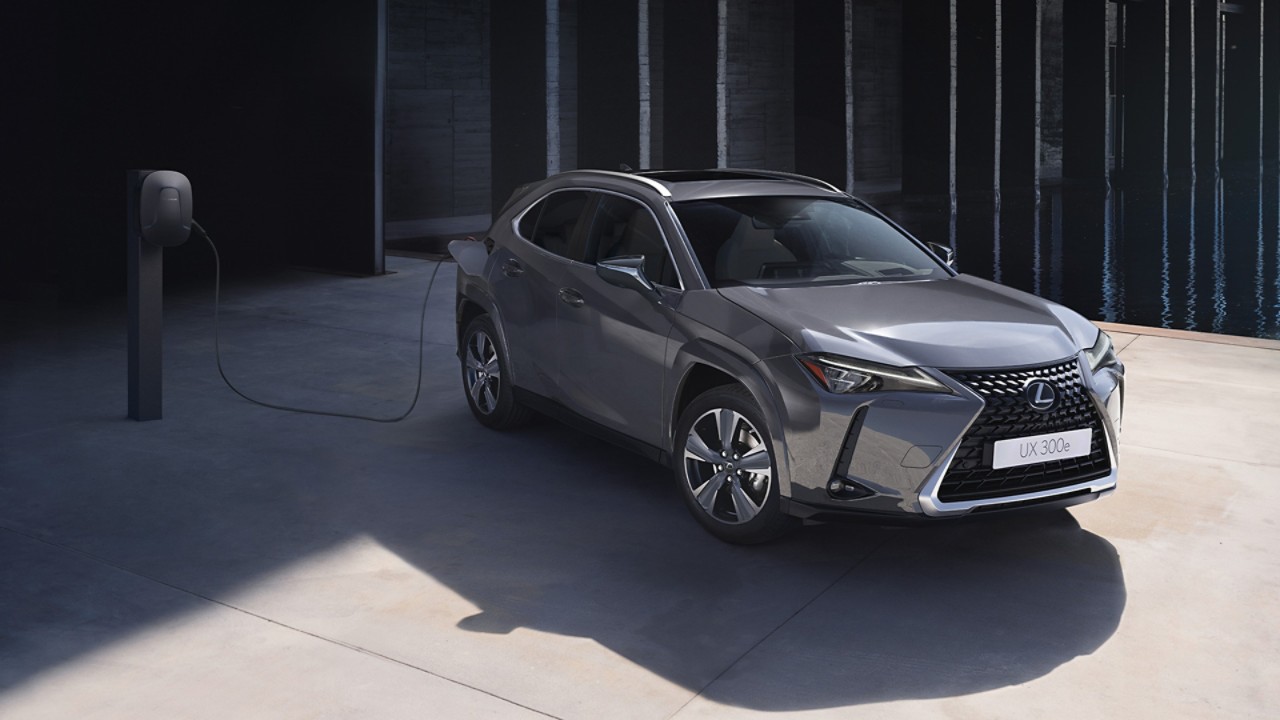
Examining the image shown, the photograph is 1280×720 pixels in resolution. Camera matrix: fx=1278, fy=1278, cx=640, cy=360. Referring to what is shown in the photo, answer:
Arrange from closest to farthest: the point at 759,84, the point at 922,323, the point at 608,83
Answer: the point at 922,323
the point at 608,83
the point at 759,84

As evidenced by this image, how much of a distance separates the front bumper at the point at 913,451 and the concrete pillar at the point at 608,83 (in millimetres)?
18252

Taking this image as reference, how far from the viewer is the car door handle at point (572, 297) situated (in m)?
6.30

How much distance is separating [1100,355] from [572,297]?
2.50 metres

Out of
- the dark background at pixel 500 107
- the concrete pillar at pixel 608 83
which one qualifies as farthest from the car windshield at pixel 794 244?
the concrete pillar at pixel 608 83

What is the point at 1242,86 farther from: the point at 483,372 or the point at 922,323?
the point at 922,323

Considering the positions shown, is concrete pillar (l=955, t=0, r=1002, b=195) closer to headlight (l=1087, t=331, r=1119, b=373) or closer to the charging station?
the charging station

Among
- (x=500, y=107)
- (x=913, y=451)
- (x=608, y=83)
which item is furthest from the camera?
(x=500, y=107)

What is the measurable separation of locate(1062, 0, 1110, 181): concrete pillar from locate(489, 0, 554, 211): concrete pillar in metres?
21.9

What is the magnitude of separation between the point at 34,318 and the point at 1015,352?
9.75 m

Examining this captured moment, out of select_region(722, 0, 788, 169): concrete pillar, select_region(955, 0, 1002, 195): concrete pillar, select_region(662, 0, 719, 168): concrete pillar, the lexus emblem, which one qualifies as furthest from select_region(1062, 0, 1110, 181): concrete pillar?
the lexus emblem

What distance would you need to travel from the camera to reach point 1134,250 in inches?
802

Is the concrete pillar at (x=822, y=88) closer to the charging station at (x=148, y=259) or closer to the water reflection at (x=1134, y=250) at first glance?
the water reflection at (x=1134, y=250)

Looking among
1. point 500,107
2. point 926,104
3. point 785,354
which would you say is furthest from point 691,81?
point 785,354

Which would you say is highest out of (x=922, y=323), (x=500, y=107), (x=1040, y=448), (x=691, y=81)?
(x=691, y=81)
